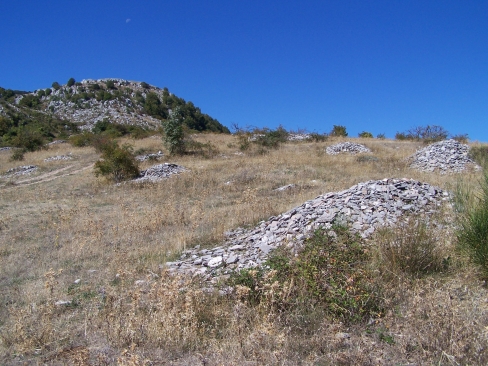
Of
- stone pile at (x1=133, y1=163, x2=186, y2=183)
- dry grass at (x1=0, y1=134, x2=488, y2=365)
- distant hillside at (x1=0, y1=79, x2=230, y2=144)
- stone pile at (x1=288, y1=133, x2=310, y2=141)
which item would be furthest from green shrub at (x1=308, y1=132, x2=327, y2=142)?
distant hillside at (x1=0, y1=79, x2=230, y2=144)

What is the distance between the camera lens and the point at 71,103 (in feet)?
202

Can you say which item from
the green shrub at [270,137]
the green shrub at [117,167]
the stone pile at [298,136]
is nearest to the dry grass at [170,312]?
the green shrub at [117,167]

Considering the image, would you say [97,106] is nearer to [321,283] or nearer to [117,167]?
[117,167]

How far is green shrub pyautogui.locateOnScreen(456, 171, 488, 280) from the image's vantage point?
12.7 ft

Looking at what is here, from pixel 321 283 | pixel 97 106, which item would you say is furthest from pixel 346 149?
pixel 97 106

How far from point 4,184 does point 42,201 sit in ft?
21.1

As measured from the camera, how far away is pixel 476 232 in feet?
13.2

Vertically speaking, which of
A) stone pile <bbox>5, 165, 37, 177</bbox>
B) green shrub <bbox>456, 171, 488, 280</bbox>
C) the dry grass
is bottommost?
the dry grass

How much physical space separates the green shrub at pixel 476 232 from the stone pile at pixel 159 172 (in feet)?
42.4

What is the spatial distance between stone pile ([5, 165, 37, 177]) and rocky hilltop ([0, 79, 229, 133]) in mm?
31351

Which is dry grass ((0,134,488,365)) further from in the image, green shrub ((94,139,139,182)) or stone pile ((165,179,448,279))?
green shrub ((94,139,139,182))

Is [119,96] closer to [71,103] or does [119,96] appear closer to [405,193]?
[71,103]

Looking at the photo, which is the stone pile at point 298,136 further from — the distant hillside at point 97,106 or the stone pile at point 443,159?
the distant hillside at point 97,106

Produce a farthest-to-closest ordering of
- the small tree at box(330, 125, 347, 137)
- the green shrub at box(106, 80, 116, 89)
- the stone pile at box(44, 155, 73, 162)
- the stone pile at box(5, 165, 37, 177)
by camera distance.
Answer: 1. the green shrub at box(106, 80, 116, 89)
2. the small tree at box(330, 125, 347, 137)
3. the stone pile at box(44, 155, 73, 162)
4. the stone pile at box(5, 165, 37, 177)
